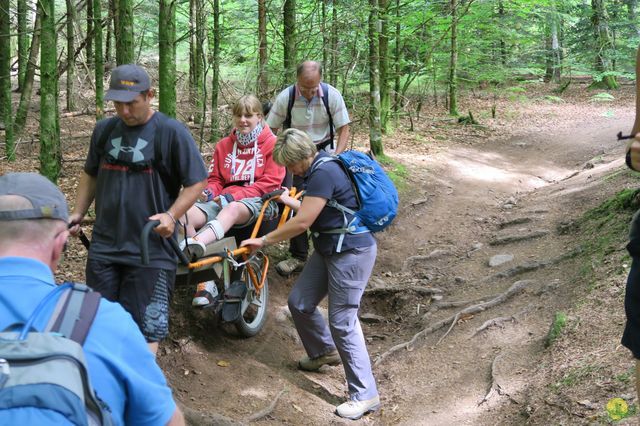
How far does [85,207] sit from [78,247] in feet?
9.77

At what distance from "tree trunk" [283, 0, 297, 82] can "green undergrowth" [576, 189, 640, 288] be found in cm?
493

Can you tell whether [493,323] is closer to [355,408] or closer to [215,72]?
[355,408]

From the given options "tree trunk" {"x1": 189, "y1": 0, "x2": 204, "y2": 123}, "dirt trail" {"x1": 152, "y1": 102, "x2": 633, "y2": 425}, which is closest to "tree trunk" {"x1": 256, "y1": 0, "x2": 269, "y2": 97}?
"tree trunk" {"x1": 189, "y1": 0, "x2": 204, "y2": 123}

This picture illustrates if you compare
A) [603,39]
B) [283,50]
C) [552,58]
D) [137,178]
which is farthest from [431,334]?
[552,58]

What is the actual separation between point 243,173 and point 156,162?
2094mm

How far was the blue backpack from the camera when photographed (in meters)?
4.89

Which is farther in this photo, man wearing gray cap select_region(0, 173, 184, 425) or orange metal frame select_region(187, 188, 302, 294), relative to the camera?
orange metal frame select_region(187, 188, 302, 294)

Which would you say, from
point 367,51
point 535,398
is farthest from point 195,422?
point 367,51

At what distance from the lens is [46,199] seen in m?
1.76

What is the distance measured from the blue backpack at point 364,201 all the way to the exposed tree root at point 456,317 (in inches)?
67.6

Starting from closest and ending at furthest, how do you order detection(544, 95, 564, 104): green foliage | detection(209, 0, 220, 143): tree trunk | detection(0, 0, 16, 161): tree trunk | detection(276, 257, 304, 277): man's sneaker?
detection(276, 257, 304, 277): man's sneaker, detection(0, 0, 16, 161): tree trunk, detection(209, 0, 220, 143): tree trunk, detection(544, 95, 564, 104): green foliage

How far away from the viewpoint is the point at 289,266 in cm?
726

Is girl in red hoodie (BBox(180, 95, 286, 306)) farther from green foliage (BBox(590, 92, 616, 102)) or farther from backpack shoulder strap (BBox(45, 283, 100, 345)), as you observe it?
green foliage (BBox(590, 92, 616, 102))

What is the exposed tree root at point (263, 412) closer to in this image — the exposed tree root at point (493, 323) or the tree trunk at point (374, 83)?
the exposed tree root at point (493, 323)
